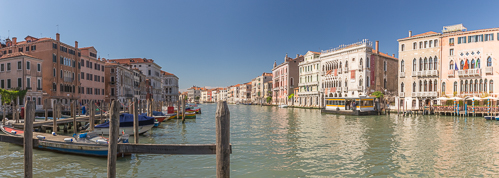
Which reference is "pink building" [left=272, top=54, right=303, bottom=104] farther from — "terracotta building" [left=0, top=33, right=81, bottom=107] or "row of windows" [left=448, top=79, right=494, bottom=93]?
"terracotta building" [left=0, top=33, right=81, bottom=107]

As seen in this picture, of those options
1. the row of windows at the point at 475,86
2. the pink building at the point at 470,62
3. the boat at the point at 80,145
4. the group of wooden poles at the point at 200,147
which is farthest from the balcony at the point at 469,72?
the group of wooden poles at the point at 200,147

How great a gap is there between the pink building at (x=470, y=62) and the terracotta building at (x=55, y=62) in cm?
3874

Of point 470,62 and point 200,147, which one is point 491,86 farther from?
point 200,147

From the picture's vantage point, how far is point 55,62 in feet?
93.9

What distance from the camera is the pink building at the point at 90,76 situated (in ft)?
111

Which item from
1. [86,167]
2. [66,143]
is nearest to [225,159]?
[86,167]

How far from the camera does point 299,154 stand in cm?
1059

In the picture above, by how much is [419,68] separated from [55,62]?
3784cm

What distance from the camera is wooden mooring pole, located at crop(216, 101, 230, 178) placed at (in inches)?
170

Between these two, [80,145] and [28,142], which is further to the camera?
[80,145]

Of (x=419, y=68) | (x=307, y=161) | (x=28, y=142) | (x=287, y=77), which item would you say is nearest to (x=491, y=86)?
(x=419, y=68)

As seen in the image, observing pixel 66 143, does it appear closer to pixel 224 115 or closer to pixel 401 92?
pixel 224 115

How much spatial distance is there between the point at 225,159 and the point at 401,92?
123 ft

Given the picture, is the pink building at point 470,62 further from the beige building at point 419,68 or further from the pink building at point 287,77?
the pink building at point 287,77
